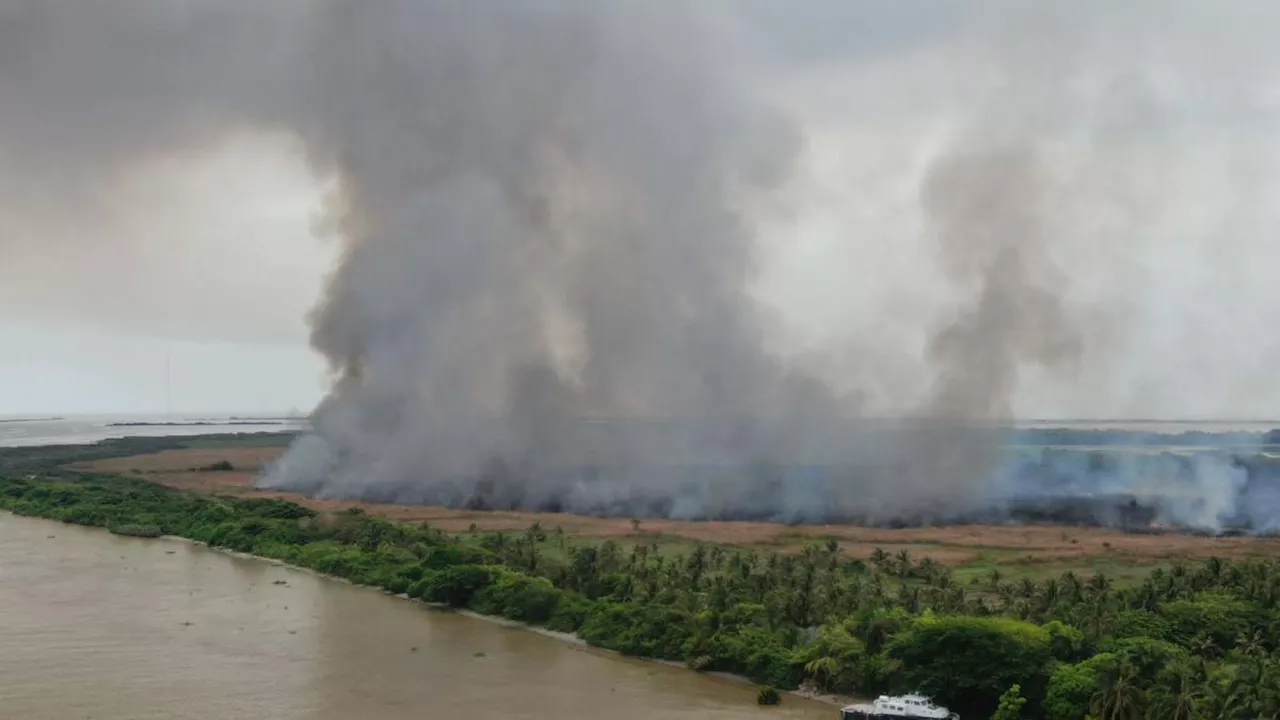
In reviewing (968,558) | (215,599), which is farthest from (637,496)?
(215,599)

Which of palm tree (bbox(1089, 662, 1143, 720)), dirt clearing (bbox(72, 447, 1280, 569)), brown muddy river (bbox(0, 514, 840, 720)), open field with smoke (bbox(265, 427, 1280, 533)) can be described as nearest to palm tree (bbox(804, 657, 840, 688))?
brown muddy river (bbox(0, 514, 840, 720))

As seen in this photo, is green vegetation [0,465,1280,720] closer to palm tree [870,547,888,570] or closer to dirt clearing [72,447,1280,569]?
palm tree [870,547,888,570]

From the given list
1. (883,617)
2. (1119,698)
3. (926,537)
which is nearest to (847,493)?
(926,537)

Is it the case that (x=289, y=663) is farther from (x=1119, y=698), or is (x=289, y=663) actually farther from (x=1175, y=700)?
(x=1175, y=700)

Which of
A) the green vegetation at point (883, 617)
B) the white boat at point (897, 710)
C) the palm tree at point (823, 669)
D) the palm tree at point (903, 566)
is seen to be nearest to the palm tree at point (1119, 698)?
the green vegetation at point (883, 617)

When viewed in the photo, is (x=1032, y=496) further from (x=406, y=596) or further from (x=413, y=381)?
(x=406, y=596)

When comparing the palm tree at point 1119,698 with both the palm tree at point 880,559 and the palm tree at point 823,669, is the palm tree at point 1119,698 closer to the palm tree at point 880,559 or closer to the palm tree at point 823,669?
the palm tree at point 823,669
